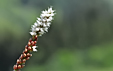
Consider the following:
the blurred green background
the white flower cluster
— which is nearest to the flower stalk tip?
the white flower cluster

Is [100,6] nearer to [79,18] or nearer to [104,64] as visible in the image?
[79,18]

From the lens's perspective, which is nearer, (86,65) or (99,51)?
(86,65)

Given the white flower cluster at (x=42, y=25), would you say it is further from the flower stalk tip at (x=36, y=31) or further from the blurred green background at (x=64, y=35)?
the blurred green background at (x=64, y=35)

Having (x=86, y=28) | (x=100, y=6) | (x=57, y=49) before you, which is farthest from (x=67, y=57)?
(x=100, y=6)

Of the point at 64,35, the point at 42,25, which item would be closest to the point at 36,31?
the point at 42,25

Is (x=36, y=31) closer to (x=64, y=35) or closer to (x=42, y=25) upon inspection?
(x=42, y=25)

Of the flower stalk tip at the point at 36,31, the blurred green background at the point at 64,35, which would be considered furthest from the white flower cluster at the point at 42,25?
the blurred green background at the point at 64,35

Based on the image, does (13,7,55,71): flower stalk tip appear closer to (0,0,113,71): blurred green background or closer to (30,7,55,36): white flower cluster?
(30,7,55,36): white flower cluster

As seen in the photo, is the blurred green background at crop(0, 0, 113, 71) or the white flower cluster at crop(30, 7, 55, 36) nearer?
the white flower cluster at crop(30, 7, 55, 36)
